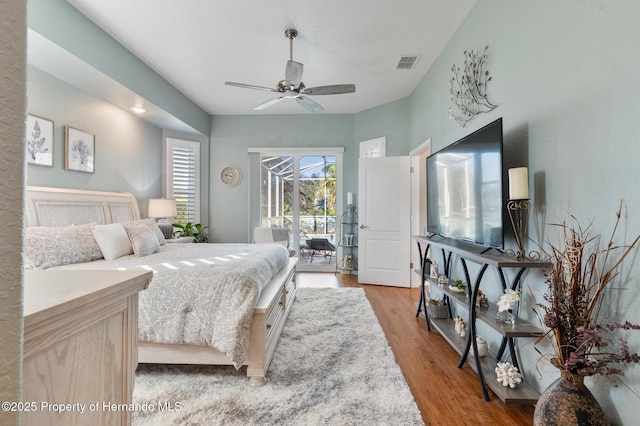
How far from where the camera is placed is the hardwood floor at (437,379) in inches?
66.4

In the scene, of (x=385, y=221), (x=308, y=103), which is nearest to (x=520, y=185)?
(x=308, y=103)

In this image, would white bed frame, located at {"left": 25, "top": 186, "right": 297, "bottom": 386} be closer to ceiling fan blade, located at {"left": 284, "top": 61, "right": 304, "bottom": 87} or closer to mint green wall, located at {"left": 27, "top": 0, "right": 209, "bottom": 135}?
mint green wall, located at {"left": 27, "top": 0, "right": 209, "bottom": 135}

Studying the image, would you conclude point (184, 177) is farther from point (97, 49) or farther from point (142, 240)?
point (142, 240)

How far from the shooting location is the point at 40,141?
115 inches

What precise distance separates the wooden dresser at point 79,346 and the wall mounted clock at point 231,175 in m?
5.02

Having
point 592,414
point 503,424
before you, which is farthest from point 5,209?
point 503,424

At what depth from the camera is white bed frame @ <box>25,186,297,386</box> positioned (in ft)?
6.45

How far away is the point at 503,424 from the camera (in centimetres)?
163

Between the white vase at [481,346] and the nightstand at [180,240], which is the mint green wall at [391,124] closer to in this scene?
the white vase at [481,346]

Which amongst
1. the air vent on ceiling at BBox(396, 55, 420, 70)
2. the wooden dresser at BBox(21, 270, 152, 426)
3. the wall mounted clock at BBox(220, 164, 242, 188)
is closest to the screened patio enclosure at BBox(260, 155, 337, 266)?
the wall mounted clock at BBox(220, 164, 242, 188)

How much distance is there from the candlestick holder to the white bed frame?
5.48ft

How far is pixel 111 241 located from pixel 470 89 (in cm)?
353

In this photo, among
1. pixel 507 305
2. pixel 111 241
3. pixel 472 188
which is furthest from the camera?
pixel 111 241

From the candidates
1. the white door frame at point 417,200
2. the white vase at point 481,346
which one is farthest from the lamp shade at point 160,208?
the white vase at point 481,346
